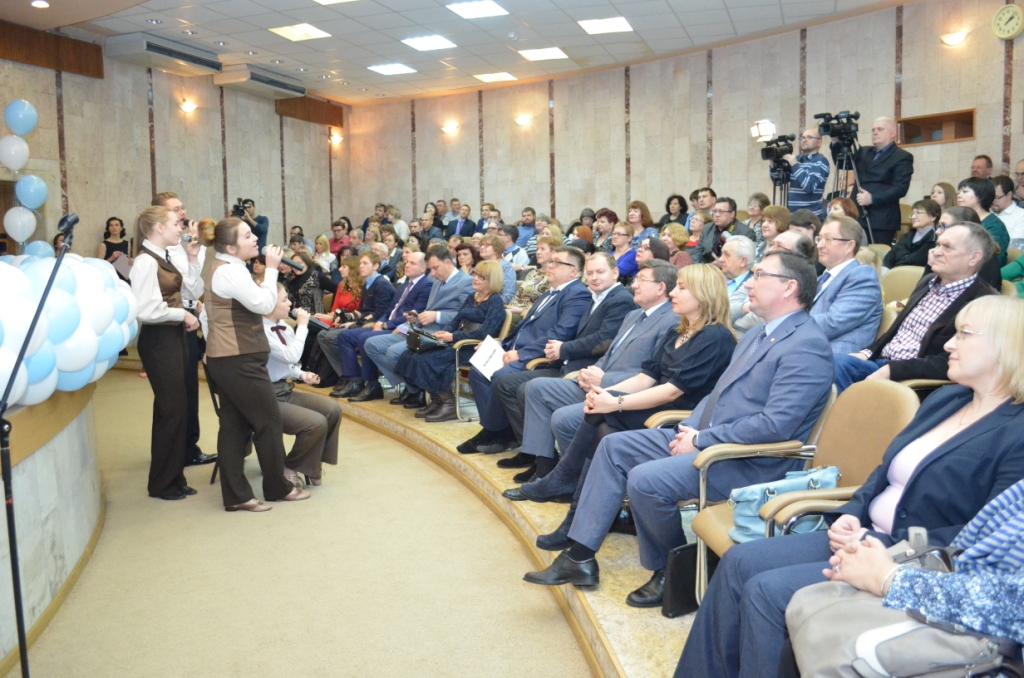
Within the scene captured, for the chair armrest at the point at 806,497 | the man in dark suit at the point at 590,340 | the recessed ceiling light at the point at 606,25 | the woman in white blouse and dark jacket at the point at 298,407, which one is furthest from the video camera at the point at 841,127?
the chair armrest at the point at 806,497

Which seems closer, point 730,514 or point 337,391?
point 730,514

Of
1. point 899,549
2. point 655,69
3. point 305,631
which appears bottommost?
point 305,631

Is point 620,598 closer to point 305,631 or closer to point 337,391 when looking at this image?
point 305,631

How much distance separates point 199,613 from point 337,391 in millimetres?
3872

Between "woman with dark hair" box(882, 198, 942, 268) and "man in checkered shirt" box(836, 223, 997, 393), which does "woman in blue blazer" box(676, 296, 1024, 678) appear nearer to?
"man in checkered shirt" box(836, 223, 997, 393)

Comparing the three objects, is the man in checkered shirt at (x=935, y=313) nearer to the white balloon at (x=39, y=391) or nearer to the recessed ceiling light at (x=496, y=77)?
the white balloon at (x=39, y=391)

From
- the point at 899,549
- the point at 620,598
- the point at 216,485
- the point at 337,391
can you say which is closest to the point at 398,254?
the point at 337,391

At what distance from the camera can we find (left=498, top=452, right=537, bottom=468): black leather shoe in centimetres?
459

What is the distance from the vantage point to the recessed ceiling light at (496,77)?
13.6 meters

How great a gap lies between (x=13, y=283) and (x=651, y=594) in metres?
2.45

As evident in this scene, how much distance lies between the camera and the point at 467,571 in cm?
355

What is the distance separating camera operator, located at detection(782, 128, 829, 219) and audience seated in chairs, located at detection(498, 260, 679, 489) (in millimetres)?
3227

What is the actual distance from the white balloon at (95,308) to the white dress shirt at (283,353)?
0.93 meters

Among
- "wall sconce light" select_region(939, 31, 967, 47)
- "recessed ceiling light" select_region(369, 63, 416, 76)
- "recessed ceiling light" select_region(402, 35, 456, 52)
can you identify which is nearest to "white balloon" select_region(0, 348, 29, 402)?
"recessed ceiling light" select_region(402, 35, 456, 52)
